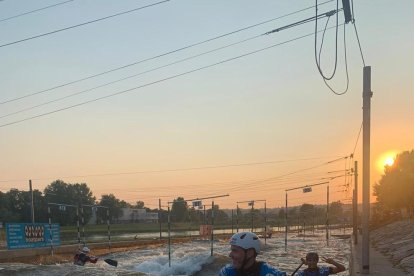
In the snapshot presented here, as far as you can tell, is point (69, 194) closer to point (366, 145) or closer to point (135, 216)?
point (135, 216)

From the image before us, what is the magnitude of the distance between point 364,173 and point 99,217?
13106cm

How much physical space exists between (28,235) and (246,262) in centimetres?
3230

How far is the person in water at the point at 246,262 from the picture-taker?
4.46 m

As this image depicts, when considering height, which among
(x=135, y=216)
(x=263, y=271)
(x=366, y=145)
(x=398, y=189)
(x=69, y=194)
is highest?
(x=366, y=145)

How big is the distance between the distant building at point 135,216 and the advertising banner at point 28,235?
115743 mm

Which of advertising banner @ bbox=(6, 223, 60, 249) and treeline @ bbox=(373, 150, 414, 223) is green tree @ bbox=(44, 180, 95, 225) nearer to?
treeline @ bbox=(373, 150, 414, 223)

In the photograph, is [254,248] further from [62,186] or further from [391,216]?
[62,186]

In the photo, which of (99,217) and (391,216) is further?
(99,217)

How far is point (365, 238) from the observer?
15.1 meters

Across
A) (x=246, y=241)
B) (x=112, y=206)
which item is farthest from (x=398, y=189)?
(x=112, y=206)

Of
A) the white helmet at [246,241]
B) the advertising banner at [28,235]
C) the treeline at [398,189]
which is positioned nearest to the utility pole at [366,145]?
the white helmet at [246,241]

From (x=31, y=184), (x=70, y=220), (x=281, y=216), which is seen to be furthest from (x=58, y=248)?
(x=281, y=216)

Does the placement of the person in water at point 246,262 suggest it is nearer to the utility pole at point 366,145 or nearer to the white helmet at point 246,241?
the white helmet at point 246,241

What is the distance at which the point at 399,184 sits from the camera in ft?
219
